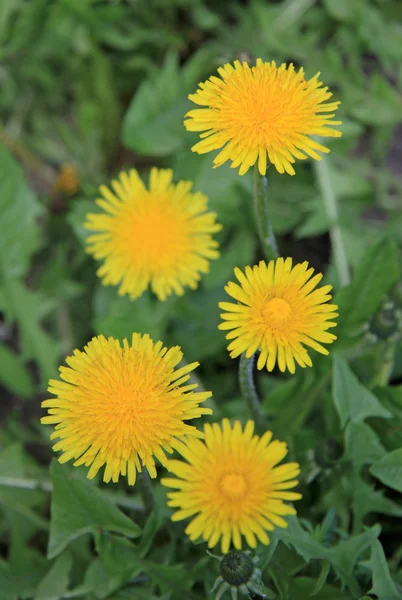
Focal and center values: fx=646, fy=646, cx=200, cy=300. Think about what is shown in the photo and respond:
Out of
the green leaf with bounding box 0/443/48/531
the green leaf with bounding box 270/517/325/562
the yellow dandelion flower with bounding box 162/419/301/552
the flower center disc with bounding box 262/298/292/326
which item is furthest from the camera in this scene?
the green leaf with bounding box 0/443/48/531

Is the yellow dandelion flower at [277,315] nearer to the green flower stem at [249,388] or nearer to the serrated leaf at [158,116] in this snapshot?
the green flower stem at [249,388]

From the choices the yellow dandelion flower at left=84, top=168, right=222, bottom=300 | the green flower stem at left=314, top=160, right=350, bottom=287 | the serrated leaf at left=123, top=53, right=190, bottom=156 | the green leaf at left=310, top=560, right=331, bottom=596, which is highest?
the serrated leaf at left=123, top=53, right=190, bottom=156

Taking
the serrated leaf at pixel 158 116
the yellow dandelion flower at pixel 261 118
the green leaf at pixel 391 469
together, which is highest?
the serrated leaf at pixel 158 116

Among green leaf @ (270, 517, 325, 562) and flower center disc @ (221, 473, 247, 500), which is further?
green leaf @ (270, 517, 325, 562)

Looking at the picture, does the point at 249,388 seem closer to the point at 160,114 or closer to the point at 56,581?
the point at 56,581

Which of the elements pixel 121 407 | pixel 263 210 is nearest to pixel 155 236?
pixel 263 210

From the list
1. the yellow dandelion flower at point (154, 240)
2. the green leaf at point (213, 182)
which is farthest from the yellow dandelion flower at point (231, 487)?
the green leaf at point (213, 182)

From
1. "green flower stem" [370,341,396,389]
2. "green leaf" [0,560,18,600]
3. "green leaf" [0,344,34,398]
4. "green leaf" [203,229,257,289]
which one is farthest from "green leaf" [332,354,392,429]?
"green leaf" [0,344,34,398]

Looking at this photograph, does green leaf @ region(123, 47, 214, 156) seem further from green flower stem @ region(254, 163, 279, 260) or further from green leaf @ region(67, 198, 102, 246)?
green flower stem @ region(254, 163, 279, 260)
